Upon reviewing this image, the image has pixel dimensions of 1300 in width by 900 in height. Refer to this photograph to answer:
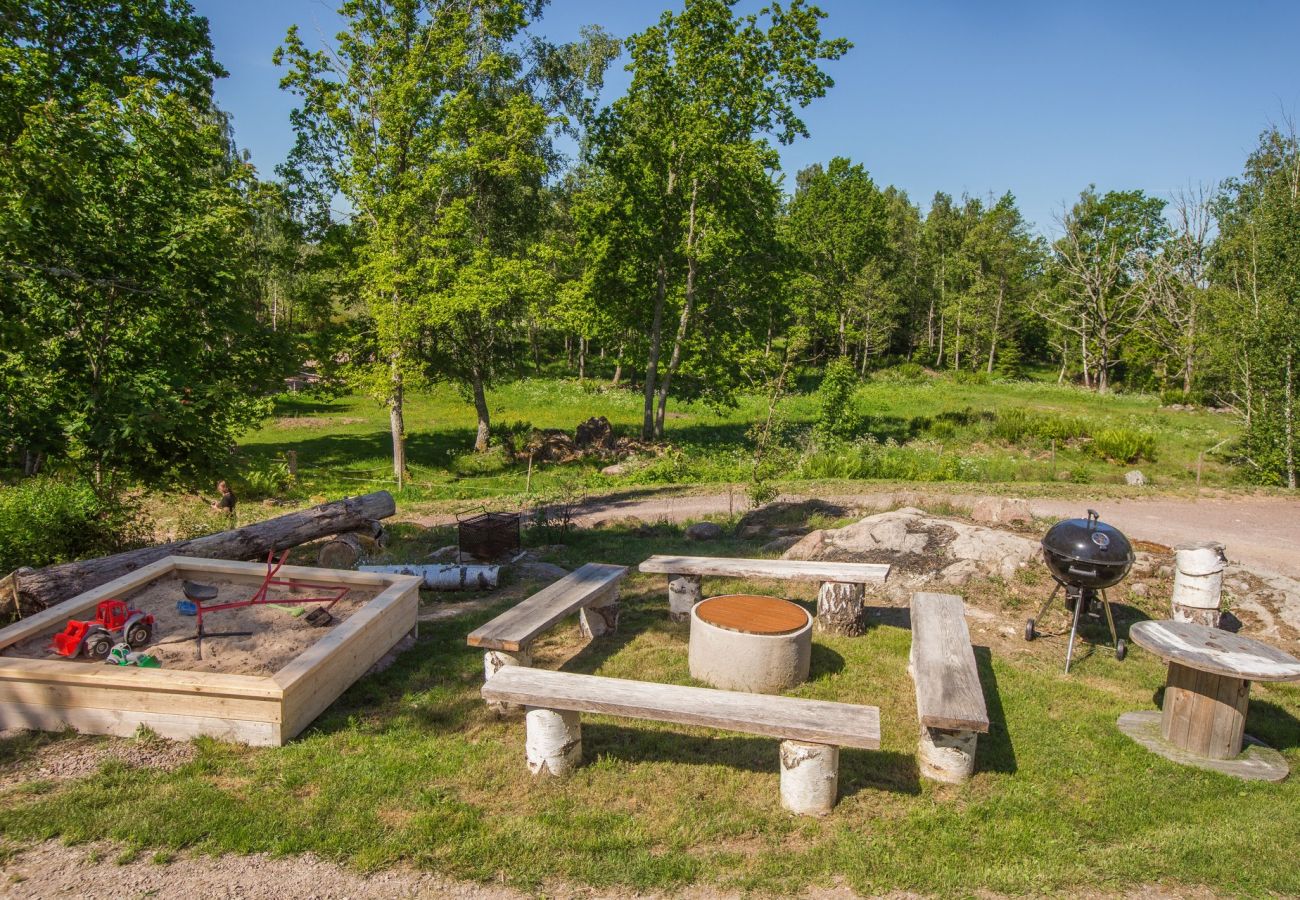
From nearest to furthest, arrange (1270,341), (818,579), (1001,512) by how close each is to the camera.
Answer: (818,579), (1001,512), (1270,341)

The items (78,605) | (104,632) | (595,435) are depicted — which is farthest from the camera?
(595,435)

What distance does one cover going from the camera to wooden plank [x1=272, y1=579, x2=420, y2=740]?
16.5 ft

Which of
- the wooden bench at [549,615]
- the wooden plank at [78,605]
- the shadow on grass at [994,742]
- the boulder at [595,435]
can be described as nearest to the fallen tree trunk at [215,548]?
the wooden plank at [78,605]

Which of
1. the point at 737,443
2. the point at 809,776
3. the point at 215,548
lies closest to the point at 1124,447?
the point at 737,443

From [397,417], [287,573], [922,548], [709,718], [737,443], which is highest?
[397,417]

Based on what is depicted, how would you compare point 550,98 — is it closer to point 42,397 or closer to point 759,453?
point 759,453

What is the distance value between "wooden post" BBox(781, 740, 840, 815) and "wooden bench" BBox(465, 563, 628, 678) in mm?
2147

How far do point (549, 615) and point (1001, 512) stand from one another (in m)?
7.77

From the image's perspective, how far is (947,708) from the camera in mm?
4492

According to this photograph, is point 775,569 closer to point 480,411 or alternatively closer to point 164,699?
point 164,699

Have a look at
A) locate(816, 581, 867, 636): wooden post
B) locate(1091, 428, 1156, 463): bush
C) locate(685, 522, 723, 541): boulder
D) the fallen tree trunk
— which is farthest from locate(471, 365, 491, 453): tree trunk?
locate(1091, 428, 1156, 463): bush

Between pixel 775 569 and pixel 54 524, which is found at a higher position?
pixel 54 524

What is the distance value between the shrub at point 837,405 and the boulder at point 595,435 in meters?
5.83

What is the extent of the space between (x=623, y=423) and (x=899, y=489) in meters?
13.7
